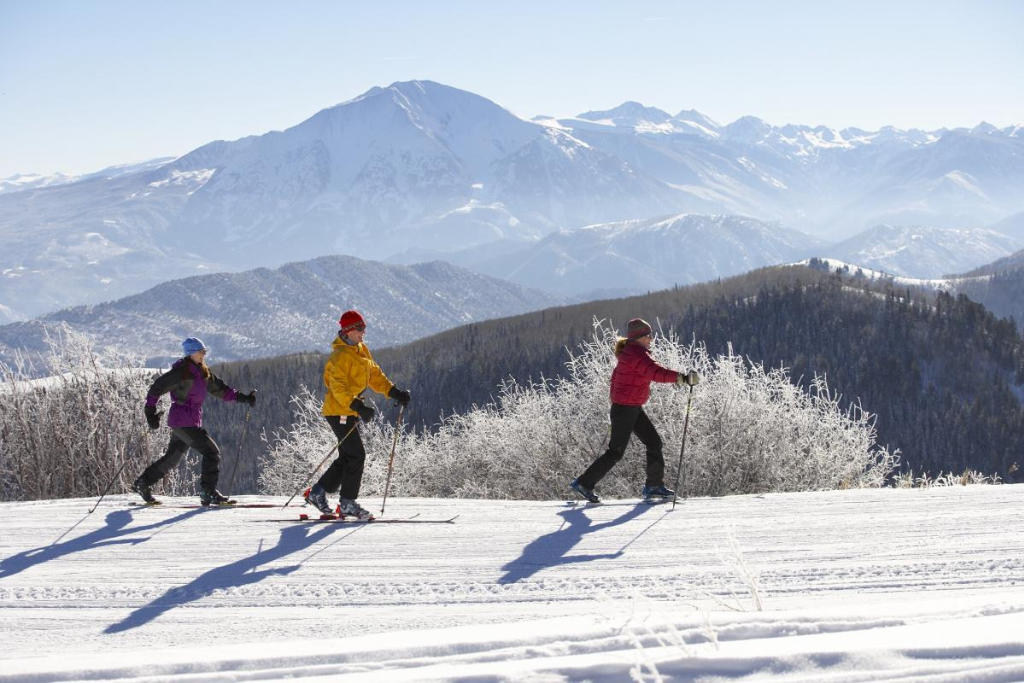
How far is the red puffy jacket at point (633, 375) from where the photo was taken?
927 cm

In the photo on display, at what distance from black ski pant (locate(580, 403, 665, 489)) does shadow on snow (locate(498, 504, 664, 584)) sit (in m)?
0.66

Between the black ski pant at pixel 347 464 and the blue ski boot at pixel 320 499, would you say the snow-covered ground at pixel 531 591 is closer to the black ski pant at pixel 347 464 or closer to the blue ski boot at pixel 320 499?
the blue ski boot at pixel 320 499

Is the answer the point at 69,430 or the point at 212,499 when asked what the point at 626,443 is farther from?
the point at 69,430

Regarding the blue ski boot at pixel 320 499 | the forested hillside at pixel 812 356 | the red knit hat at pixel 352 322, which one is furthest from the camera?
the forested hillside at pixel 812 356

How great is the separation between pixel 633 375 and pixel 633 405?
355 mm

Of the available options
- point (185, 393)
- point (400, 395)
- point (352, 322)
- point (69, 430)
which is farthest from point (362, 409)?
point (69, 430)

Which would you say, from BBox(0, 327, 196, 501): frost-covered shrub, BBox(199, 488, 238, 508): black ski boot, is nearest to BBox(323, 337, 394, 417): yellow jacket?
BBox(199, 488, 238, 508): black ski boot

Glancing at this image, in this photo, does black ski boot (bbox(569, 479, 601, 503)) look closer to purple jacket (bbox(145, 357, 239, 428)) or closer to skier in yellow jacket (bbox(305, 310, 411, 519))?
skier in yellow jacket (bbox(305, 310, 411, 519))

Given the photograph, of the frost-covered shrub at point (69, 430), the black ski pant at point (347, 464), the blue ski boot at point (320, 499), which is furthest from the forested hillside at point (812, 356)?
the black ski pant at point (347, 464)

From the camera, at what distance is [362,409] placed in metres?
8.81

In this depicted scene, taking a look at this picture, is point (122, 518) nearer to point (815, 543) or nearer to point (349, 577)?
point (349, 577)

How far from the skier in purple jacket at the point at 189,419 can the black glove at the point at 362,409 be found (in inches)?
71.8

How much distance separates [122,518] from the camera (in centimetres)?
941

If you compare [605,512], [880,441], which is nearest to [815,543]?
[605,512]
